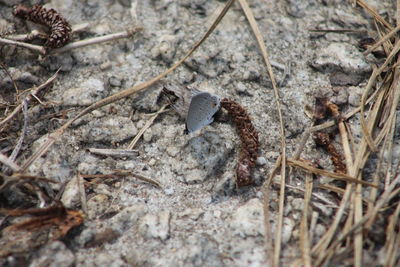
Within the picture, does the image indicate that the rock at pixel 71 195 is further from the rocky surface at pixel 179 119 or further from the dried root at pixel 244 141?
the dried root at pixel 244 141

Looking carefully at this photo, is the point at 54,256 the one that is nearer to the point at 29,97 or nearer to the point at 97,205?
the point at 97,205

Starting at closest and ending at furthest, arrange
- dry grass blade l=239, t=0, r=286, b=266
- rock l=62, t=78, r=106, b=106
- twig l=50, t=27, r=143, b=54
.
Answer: dry grass blade l=239, t=0, r=286, b=266 < rock l=62, t=78, r=106, b=106 < twig l=50, t=27, r=143, b=54

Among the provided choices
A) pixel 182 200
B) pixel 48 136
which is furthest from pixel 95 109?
pixel 182 200

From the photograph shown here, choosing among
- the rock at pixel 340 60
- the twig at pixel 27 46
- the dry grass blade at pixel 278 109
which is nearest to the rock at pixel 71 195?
the twig at pixel 27 46

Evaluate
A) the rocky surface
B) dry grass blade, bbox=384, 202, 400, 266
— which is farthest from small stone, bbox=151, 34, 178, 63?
dry grass blade, bbox=384, 202, 400, 266

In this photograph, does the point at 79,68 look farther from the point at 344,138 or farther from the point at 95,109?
the point at 344,138

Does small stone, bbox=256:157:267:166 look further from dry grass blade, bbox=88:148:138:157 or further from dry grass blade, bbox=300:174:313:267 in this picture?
dry grass blade, bbox=88:148:138:157
